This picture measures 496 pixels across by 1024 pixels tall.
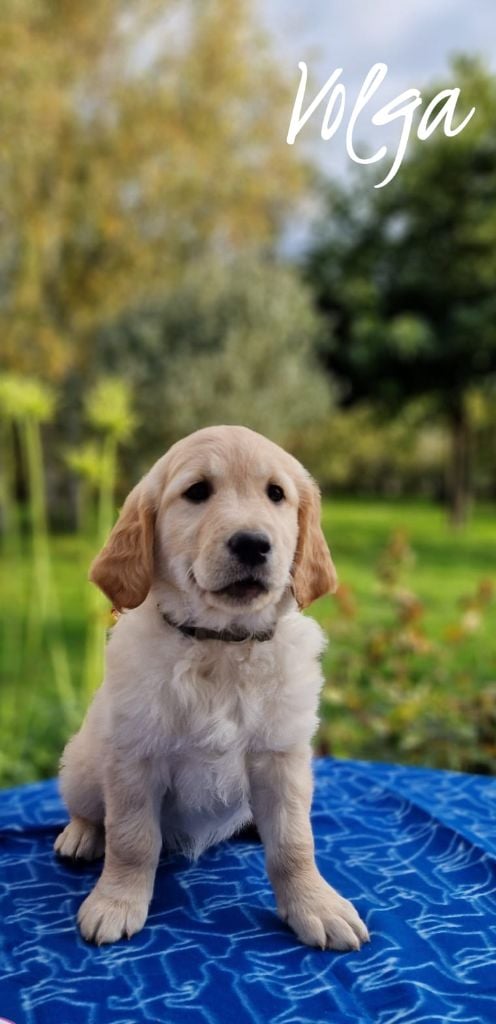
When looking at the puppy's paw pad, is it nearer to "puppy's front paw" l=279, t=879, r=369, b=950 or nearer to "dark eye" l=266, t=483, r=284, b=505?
"puppy's front paw" l=279, t=879, r=369, b=950

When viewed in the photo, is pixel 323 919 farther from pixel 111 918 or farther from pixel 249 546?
pixel 249 546

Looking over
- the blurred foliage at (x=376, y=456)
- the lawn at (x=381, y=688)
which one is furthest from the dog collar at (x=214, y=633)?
the blurred foliage at (x=376, y=456)

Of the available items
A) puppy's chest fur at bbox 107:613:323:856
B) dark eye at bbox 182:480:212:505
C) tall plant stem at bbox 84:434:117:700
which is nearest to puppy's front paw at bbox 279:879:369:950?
puppy's chest fur at bbox 107:613:323:856

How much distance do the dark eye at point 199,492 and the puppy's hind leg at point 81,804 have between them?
24.0 inches

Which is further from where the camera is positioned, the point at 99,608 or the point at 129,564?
the point at 99,608

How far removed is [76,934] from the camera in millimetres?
1776

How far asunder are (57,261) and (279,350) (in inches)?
101

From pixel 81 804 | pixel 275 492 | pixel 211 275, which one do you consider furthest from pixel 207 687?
pixel 211 275

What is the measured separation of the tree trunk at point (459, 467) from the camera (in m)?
11.4

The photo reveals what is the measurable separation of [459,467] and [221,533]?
402 inches

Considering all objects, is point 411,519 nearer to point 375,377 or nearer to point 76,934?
point 375,377

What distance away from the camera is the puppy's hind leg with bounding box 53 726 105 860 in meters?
1.95

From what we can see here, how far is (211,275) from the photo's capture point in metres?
9.53

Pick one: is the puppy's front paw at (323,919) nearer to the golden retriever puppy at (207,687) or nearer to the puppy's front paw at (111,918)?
the golden retriever puppy at (207,687)
